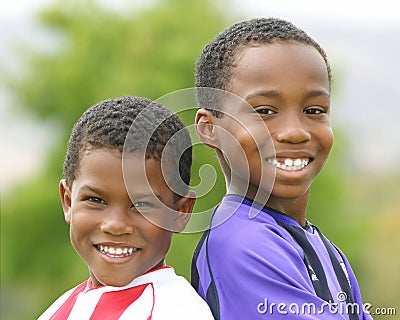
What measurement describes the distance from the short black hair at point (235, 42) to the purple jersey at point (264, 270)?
1.27ft

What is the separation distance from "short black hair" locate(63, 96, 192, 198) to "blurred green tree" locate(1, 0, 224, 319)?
1069cm

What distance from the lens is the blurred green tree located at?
46.4 feet

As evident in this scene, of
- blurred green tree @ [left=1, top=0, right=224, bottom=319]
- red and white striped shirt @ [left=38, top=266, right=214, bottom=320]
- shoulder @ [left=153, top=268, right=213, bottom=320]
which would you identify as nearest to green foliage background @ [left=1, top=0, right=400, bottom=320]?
blurred green tree @ [left=1, top=0, right=224, bottom=319]

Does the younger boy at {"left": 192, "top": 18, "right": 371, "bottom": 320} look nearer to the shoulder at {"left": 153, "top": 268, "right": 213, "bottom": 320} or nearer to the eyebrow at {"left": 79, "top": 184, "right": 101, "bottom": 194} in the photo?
the shoulder at {"left": 153, "top": 268, "right": 213, "bottom": 320}

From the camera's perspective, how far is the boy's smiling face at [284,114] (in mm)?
2559

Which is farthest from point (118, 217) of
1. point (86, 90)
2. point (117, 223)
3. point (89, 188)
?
point (86, 90)

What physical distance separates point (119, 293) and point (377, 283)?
1996 cm

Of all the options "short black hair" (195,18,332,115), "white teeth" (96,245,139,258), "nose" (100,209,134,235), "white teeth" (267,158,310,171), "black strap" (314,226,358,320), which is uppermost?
"short black hair" (195,18,332,115)

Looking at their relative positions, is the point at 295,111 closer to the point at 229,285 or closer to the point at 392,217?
the point at 229,285

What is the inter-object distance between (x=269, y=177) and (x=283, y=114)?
20 centimetres

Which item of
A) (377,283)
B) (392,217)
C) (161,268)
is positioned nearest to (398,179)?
(392,217)

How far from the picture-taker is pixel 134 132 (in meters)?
2.65

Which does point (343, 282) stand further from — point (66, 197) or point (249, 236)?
point (66, 197)

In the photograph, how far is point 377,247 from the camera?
80.8ft
